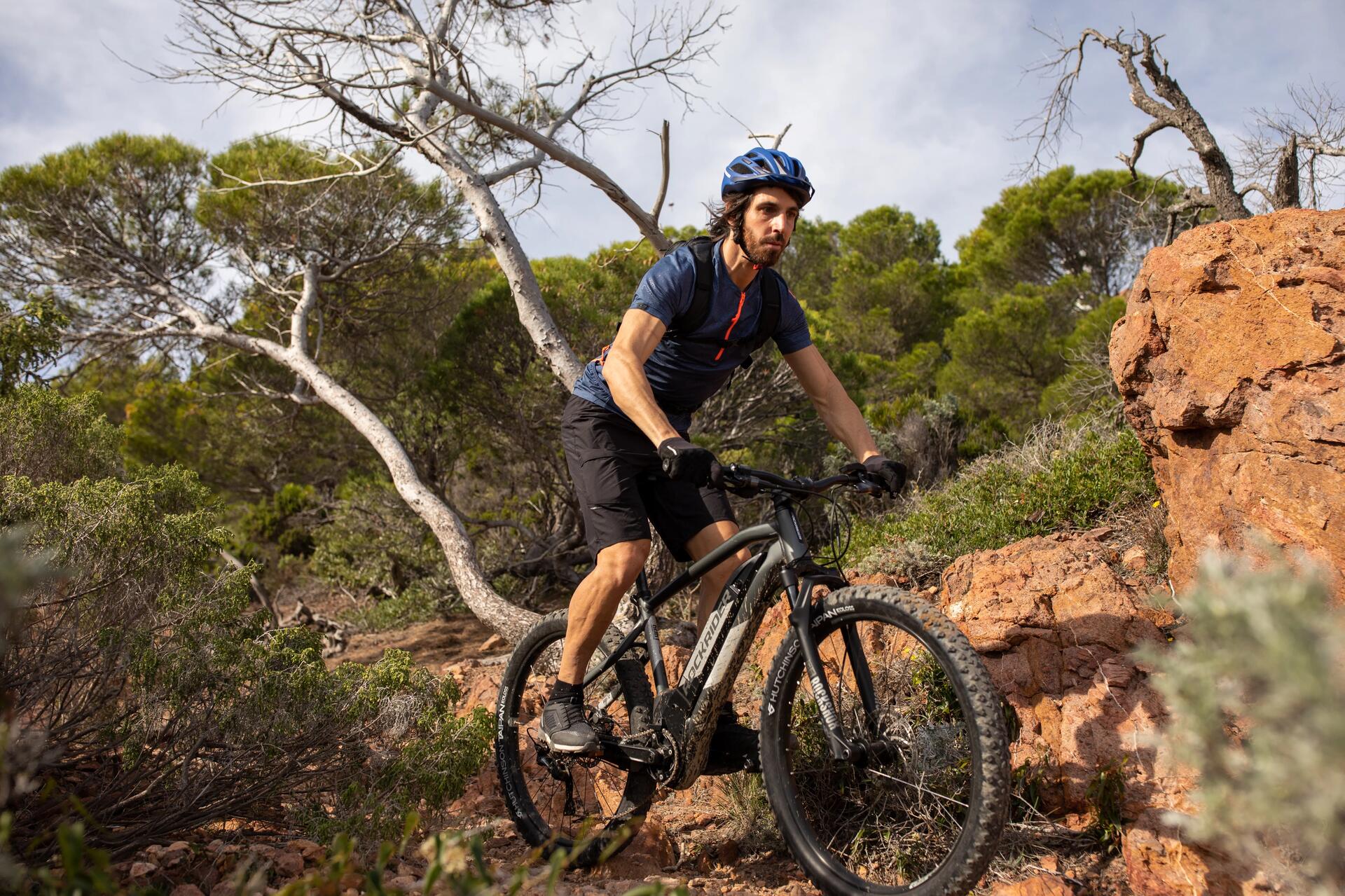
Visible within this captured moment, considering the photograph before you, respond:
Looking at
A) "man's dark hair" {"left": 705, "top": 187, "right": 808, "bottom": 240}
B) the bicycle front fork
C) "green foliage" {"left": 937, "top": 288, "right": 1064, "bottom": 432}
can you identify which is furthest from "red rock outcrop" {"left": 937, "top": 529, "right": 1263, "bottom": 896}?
"green foliage" {"left": 937, "top": 288, "right": 1064, "bottom": 432}

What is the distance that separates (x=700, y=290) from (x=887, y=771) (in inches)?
63.5

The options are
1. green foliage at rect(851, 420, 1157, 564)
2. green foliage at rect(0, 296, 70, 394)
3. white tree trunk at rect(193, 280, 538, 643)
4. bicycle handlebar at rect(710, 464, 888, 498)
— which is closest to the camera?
bicycle handlebar at rect(710, 464, 888, 498)

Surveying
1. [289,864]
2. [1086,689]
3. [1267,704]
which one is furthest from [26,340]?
[1267,704]

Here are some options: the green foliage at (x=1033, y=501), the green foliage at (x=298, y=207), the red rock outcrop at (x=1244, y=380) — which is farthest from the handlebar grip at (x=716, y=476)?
the green foliage at (x=298, y=207)

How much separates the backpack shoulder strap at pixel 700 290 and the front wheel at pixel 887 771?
107cm

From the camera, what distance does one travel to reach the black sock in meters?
3.27

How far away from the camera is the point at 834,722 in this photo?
2.54 metres

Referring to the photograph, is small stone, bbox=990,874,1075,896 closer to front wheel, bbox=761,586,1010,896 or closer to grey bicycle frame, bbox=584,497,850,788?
front wheel, bbox=761,586,1010,896

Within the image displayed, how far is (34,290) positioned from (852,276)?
1410cm

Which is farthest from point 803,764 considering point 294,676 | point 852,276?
point 852,276

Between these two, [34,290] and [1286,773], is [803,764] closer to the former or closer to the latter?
[1286,773]

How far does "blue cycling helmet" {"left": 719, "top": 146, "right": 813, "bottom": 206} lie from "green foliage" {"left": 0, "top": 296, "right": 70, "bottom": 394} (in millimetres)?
5990

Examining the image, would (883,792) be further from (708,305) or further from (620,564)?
(708,305)

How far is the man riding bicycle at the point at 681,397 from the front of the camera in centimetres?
299
